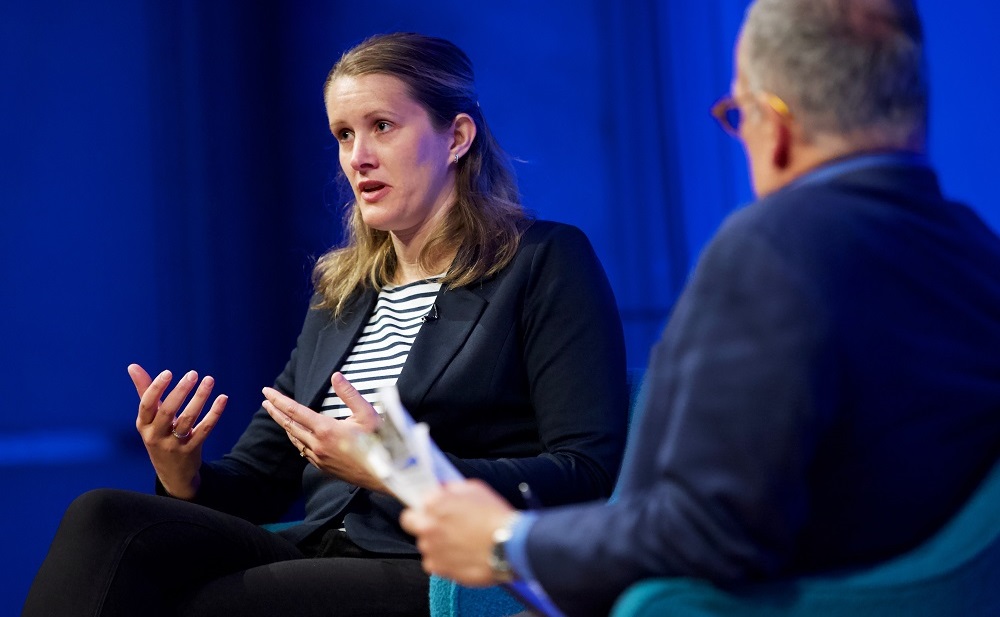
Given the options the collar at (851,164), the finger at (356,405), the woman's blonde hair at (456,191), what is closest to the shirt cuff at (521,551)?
the collar at (851,164)

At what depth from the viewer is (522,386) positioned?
1.87m

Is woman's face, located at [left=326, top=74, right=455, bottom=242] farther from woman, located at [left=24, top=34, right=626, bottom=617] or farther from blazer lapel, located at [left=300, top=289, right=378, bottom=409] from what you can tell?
blazer lapel, located at [left=300, top=289, right=378, bottom=409]

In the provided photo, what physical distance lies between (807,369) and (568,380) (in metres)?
0.95

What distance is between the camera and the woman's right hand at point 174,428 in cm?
191

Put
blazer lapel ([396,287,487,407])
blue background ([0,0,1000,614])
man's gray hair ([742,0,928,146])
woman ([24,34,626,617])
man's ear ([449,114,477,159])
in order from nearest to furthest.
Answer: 1. man's gray hair ([742,0,928,146])
2. woman ([24,34,626,617])
3. blazer lapel ([396,287,487,407])
4. man's ear ([449,114,477,159])
5. blue background ([0,0,1000,614])

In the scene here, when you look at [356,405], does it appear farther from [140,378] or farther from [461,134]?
[461,134]

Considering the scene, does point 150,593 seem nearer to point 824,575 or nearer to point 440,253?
point 440,253

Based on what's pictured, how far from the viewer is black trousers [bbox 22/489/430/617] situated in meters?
1.59

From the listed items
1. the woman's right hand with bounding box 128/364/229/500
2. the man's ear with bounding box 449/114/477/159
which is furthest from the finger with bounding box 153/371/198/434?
the man's ear with bounding box 449/114/477/159

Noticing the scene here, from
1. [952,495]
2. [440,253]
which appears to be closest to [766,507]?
[952,495]

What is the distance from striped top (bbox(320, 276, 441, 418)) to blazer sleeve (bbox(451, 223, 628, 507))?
8.8 inches

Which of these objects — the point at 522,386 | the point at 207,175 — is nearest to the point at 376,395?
the point at 522,386

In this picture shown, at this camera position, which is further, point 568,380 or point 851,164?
point 568,380

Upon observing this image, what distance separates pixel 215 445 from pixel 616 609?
2784 millimetres
